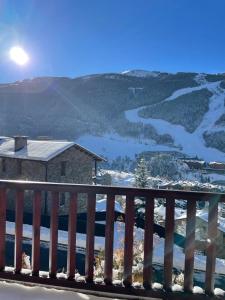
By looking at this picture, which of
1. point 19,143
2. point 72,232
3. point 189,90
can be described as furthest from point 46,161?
point 189,90

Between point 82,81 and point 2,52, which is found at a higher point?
point 82,81

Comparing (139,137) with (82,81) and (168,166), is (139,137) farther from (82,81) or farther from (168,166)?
(168,166)

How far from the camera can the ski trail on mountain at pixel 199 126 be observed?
101 m

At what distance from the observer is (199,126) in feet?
384

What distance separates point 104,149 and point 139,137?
65.3 ft

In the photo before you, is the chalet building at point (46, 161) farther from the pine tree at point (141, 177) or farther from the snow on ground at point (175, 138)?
the snow on ground at point (175, 138)

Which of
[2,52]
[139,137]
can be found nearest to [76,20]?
[2,52]

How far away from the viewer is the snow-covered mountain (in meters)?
95.1

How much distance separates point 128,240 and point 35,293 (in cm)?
66

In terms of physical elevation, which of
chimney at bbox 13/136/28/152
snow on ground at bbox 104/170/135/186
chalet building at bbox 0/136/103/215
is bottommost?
snow on ground at bbox 104/170/135/186

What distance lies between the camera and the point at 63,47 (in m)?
22.9

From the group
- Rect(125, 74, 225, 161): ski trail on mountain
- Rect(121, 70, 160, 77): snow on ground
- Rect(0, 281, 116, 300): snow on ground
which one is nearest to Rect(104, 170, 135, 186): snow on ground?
Rect(0, 281, 116, 300): snow on ground

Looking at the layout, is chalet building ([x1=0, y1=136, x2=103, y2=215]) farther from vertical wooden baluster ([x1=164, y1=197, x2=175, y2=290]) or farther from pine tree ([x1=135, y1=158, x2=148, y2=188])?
vertical wooden baluster ([x1=164, y1=197, x2=175, y2=290])

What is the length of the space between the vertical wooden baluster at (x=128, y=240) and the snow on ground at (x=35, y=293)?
222mm
